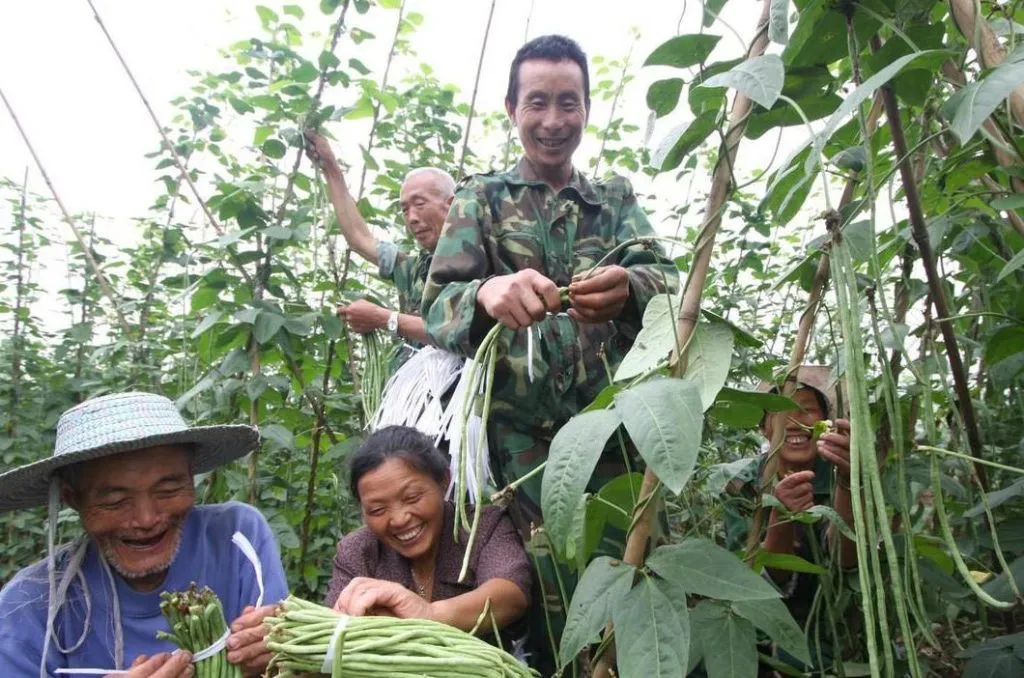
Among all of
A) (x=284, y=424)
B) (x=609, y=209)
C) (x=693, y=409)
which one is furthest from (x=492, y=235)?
(x=284, y=424)

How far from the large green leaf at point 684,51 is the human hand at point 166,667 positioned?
1.06 meters

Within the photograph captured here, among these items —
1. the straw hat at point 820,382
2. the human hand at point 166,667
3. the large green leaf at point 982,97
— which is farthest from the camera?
the straw hat at point 820,382

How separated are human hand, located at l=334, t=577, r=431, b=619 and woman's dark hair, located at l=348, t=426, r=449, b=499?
28cm

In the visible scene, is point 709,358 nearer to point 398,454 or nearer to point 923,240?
point 923,240

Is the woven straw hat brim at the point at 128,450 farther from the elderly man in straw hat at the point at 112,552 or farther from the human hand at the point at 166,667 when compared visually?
the human hand at the point at 166,667

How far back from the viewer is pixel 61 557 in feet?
4.65

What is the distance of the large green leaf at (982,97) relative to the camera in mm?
646

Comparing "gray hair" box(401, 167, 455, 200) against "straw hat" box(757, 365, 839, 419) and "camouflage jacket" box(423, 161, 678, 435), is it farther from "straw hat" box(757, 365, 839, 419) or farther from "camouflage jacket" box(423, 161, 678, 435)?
"straw hat" box(757, 365, 839, 419)

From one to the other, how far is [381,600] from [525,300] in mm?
553

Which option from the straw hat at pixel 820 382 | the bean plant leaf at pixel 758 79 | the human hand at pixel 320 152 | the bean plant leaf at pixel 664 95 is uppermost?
the human hand at pixel 320 152

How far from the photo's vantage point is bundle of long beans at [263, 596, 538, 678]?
98 centimetres

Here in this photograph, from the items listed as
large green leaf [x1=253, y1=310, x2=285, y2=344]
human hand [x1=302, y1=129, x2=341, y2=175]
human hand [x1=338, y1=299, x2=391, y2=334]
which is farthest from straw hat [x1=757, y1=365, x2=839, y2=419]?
human hand [x1=302, y1=129, x2=341, y2=175]

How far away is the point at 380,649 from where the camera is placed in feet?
3.26

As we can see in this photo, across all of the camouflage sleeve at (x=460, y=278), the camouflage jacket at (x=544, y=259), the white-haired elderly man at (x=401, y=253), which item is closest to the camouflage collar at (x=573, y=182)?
the camouflage jacket at (x=544, y=259)
